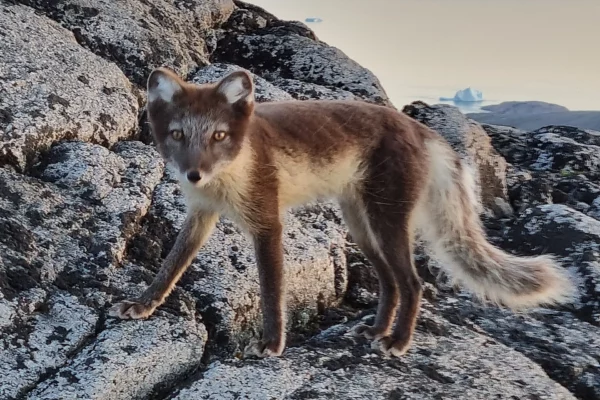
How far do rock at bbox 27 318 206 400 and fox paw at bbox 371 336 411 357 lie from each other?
0.98 meters

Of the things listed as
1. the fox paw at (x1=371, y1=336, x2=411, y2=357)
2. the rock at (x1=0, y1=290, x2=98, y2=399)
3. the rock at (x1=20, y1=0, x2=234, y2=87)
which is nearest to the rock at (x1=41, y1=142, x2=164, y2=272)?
the rock at (x1=0, y1=290, x2=98, y2=399)

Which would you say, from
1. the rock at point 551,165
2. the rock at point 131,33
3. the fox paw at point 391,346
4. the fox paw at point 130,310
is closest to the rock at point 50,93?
the rock at point 131,33

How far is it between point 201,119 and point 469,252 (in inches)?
71.4

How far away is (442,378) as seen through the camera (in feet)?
14.0

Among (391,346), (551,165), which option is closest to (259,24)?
(551,165)

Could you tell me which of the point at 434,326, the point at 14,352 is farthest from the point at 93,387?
the point at 434,326

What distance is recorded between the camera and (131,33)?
6.49m

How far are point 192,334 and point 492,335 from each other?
1.94m

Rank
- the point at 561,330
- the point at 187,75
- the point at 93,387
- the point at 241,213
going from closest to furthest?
1. the point at 93,387
2. the point at 241,213
3. the point at 561,330
4. the point at 187,75

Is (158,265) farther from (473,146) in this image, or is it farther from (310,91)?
(473,146)

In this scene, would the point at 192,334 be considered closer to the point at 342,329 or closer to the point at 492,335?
the point at 342,329

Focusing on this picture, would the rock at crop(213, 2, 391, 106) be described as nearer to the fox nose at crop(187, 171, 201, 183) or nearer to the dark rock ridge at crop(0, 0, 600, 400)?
the dark rock ridge at crop(0, 0, 600, 400)

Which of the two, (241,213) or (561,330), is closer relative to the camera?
(241,213)

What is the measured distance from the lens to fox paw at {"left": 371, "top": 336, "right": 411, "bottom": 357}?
4.45 meters
